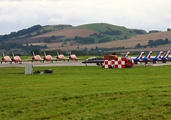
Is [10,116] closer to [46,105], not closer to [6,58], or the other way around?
[46,105]

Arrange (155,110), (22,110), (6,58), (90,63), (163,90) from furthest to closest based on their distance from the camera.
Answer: (6,58) → (90,63) → (163,90) → (22,110) → (155,110)

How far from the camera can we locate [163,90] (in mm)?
20062

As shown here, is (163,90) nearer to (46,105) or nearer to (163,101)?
(163,101)

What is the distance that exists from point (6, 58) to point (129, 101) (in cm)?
8705

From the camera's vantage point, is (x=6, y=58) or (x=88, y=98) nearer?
(x=88, y=98)

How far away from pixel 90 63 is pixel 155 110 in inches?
2503

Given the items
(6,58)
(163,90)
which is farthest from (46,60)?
(163,90)

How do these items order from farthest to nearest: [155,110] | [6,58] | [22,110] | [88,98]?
[6,58] → [88,98] → [22,110] → [155,110]

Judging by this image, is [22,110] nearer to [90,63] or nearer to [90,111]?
[90,111]

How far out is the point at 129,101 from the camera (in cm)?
1734

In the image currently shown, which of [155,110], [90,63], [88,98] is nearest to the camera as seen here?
[155,110]

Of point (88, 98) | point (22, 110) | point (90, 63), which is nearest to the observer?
point (22, 110)

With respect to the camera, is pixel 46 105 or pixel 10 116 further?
pixel 46 105

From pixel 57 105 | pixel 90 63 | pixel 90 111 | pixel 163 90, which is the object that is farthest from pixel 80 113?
pixel 90 63
